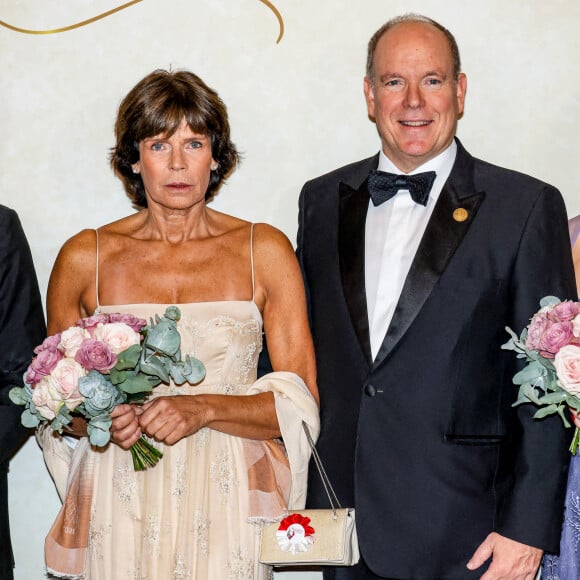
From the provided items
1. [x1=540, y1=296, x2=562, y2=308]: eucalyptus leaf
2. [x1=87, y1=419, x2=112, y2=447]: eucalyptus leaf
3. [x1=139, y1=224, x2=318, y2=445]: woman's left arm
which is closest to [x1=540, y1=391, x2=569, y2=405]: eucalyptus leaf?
[x1=540, y1=296, x2=562, y2=308]: eucalyptus leaf

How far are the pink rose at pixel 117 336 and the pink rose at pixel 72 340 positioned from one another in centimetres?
4

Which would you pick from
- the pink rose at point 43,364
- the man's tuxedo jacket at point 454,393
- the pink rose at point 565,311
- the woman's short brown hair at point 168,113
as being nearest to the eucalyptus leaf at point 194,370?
the pink rose at point 43,364

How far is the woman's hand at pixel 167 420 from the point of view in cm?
332

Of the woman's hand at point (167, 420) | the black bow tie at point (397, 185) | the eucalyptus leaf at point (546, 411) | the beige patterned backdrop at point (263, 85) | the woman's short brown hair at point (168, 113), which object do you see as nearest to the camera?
the eucalyptus leaf at point (546, 411)

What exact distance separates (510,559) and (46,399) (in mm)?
1396

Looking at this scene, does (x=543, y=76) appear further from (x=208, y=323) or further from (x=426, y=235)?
(x=208, y=323)

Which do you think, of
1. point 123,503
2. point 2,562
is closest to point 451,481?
point 123,503

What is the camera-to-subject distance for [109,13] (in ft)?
14.4

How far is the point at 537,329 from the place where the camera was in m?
3.09

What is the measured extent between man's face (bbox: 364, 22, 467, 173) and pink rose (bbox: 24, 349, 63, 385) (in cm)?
126

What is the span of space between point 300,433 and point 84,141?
1.57 meters

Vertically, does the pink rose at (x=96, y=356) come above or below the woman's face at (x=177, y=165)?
below

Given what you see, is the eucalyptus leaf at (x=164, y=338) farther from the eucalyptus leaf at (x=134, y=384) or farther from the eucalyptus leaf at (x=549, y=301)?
the eucalyptus leaf at (x=549, y=301)

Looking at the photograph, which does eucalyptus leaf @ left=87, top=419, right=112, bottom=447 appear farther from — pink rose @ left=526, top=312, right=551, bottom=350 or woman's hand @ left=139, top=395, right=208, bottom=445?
pink rose @ left=526, top=312, right=551, bottom=350
